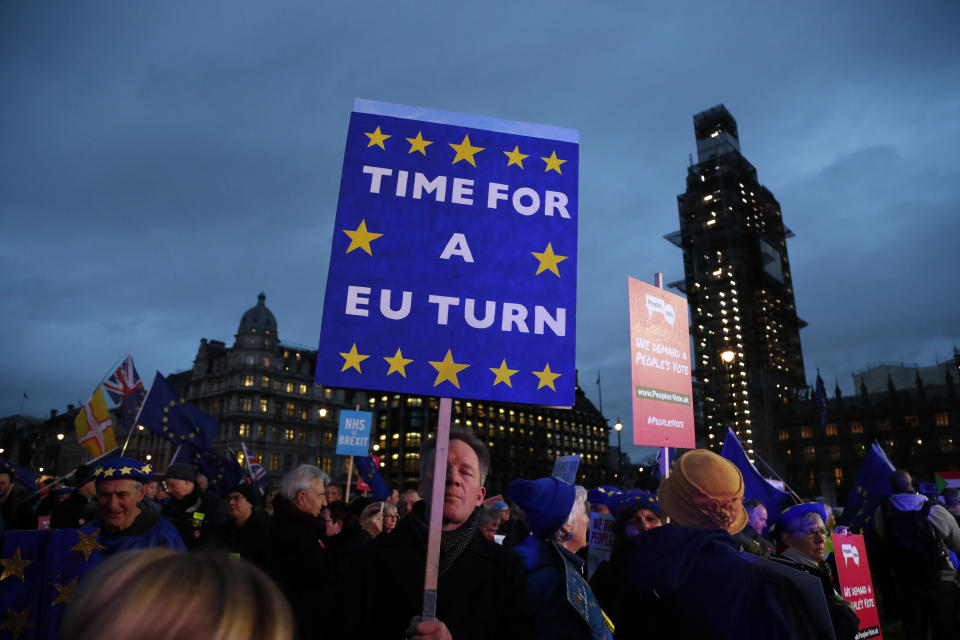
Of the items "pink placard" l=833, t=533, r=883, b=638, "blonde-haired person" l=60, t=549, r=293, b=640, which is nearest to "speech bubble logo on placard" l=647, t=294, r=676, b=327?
"pink placard" l=833, t=533, r=883, b=638

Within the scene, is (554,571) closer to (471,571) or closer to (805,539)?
(471,571)

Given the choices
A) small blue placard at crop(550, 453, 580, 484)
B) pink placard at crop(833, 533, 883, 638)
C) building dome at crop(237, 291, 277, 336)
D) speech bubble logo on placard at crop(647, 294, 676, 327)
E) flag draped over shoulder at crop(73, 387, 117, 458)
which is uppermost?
building dome at crop(237, 291, 277, 336)

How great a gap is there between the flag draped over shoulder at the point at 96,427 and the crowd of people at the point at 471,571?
7394 millimetres

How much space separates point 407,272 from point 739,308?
129 meters

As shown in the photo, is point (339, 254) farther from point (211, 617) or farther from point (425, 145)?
point (211, 617)

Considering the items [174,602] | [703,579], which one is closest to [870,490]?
[703,579]

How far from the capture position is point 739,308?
119375 millimetres

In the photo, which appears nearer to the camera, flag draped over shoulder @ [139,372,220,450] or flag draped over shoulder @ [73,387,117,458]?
flag draped over shoulder @ [73,387,117,458]

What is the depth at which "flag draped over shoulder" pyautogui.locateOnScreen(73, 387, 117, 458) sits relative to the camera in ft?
39.0

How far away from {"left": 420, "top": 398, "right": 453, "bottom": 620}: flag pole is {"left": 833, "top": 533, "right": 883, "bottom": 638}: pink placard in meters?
5.06

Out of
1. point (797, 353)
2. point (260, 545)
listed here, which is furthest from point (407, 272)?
point (797, 353)

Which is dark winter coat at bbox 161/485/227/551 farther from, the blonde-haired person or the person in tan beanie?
the blonde-haired person

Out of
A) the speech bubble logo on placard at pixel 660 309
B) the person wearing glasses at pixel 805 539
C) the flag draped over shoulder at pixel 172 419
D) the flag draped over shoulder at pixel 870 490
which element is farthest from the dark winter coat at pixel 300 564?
the flag draped over shoulder at pixel 172 419

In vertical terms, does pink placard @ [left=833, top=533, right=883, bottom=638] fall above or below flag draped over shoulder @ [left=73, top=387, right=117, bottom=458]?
below
